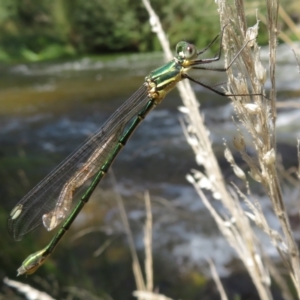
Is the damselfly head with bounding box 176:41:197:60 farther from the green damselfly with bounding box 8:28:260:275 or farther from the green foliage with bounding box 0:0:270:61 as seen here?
the green foliage with bounding box 0:0:270:61

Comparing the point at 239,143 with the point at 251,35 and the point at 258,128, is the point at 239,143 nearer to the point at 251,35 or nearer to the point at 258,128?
the point at 258,128

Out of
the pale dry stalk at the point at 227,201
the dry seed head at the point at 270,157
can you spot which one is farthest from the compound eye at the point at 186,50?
the dry seed head at the point at 270,157

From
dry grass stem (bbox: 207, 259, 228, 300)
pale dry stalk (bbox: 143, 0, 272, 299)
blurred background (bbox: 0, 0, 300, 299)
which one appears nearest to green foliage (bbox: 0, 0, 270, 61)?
blurred background (bbox: 0, 0, 300, 299)

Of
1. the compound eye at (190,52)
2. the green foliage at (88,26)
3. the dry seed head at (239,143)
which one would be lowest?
the dry seed head at (239,143)

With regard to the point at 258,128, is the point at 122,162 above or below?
above

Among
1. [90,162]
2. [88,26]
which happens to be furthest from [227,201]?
[88,26]

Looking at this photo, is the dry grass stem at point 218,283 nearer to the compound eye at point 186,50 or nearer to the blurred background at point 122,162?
the blurred background at point 122,162
